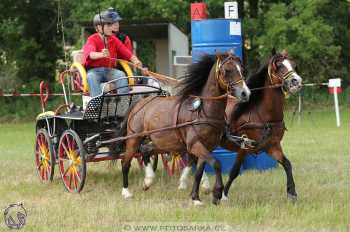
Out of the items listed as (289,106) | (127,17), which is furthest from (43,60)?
(289,106)

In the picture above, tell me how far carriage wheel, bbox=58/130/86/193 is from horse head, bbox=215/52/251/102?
2155 millimetres

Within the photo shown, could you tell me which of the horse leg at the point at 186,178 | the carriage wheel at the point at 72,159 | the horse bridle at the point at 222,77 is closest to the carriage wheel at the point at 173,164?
the horse leg at the point at 186,178

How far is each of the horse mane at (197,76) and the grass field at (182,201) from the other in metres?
1.25

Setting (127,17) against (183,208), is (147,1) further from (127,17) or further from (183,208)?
(183,208)

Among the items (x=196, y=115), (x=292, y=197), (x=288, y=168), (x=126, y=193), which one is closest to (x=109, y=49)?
(x=126, y=193)

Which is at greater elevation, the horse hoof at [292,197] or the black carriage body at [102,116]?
the black carriage body at [102,116]

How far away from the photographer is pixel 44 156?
388 inches

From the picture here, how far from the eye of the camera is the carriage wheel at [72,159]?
27.9ft

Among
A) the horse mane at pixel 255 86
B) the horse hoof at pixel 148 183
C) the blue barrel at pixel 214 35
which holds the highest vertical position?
the blue barrel at pixel 214 35

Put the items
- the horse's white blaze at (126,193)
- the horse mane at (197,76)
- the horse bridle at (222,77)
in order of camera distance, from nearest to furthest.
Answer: the horse bridle at (222,77)
the horse mane at (197,76)
the horse's white blaze at (126,193)

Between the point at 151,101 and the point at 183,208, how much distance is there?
5.54 ft

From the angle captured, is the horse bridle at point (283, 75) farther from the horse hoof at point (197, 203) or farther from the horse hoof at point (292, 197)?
the horse hoof at point (197, 203)

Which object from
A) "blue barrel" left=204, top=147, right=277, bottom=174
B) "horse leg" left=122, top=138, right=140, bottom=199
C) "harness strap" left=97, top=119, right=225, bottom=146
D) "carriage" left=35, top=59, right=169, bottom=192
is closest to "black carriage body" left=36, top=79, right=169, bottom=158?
"carriage" left=35, top=59, right=169, bottom=192

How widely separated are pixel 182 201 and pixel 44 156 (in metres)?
2.85
